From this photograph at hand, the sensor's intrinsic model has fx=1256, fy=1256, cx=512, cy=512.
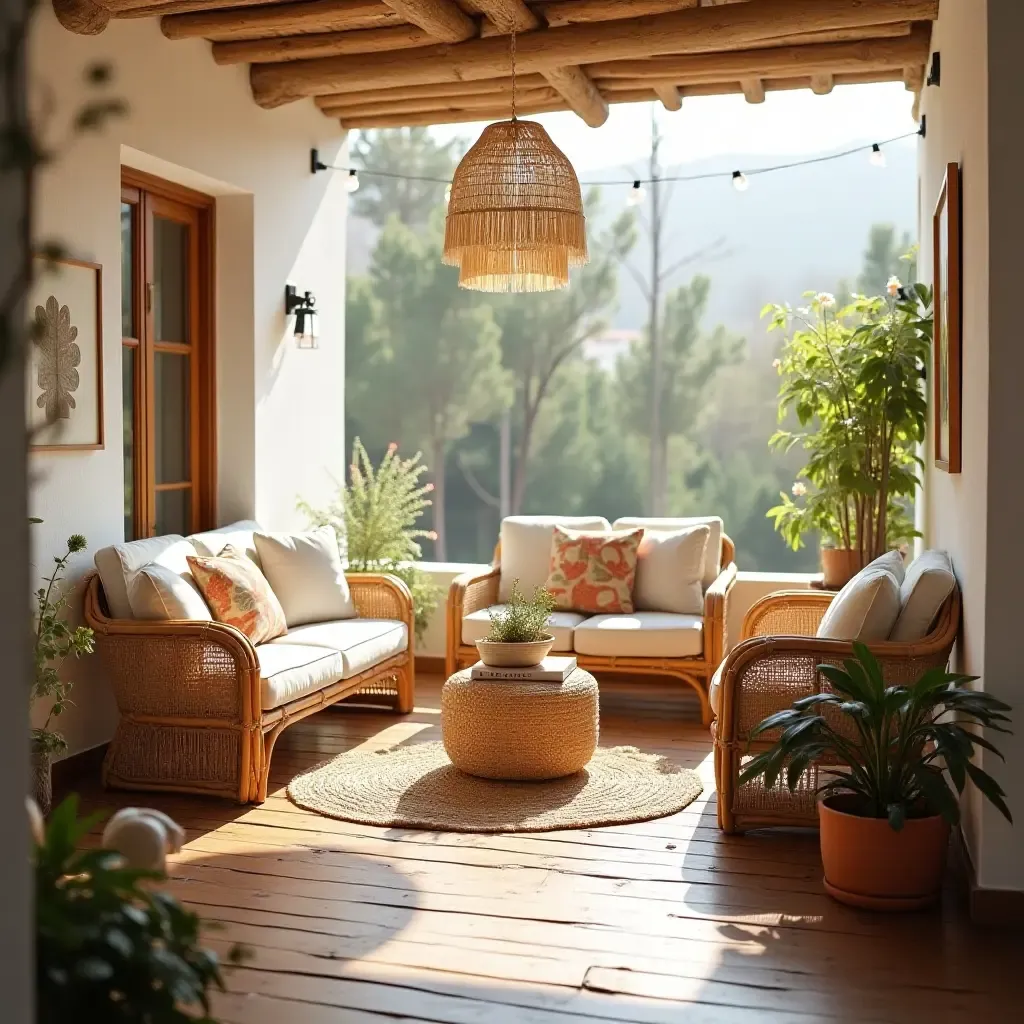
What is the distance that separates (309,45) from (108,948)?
4.62 m

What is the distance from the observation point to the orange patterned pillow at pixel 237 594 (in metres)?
4.73

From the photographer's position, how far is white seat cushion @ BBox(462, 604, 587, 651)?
18.2ft

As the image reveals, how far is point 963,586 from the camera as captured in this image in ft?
12.3

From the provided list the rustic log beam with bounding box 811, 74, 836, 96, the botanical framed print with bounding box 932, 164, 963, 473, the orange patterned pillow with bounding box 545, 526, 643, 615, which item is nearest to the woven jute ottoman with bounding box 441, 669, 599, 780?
the orange patterned pillow with bounding box 545, 526, 643, 615

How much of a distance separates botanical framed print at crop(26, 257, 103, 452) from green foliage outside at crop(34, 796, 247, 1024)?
2.70m

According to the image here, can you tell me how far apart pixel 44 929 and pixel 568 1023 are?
1.34 metres

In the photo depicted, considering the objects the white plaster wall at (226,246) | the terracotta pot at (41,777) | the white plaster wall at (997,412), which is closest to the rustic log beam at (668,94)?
the white plaster wall at (226,246)

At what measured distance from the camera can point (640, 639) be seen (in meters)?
Result: 5.48

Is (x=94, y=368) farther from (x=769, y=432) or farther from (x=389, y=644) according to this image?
(x=769, y=432)

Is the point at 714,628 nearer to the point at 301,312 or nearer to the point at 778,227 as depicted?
the point at 301,312

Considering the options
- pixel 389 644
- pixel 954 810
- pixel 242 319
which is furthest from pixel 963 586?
pixel 242 319

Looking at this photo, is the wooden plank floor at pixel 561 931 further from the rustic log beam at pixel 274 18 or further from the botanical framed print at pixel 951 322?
the rustic log beam at pixel 274 18

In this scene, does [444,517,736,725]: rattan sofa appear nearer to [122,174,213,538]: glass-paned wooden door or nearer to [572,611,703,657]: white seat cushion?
[572,611,703,657]: white seat cushion

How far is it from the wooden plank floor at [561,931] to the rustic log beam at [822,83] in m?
3.49
